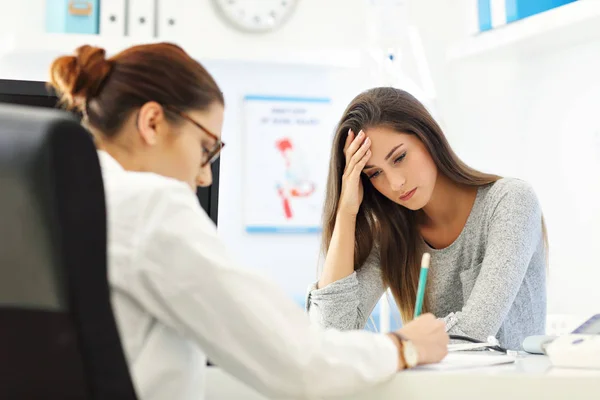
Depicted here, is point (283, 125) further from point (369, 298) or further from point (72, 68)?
point (72, 68)

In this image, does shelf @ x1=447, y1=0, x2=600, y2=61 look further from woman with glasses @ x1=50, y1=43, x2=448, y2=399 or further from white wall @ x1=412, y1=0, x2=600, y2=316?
woman with glasses @ x1=50, y1=43, x2=448, y2=399

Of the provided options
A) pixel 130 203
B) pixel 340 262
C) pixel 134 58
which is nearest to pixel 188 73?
pixel 134 58

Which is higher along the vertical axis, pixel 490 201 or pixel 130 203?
pixel 130 203

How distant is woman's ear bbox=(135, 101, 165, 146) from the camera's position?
3.23 feet

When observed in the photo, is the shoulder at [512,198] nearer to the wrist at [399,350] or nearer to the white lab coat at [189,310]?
the wrist at [399,350]

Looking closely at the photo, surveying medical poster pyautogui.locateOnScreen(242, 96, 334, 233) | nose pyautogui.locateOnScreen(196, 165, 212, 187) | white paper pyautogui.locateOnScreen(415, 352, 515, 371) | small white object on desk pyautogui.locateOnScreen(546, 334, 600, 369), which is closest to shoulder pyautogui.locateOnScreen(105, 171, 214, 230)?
nose pyautogui.locateOnScreen(196, 165, 212, 187)

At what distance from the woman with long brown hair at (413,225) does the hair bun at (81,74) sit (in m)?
0.91

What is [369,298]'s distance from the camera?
1923mm

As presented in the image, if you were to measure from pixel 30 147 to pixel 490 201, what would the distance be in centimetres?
136

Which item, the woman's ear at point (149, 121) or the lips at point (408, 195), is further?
the lips at point (408, 195)

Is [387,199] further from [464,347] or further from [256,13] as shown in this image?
[256,13]

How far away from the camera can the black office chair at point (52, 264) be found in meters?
0.63

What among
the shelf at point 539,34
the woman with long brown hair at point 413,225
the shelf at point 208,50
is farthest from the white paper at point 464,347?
the shelf at point 208,50

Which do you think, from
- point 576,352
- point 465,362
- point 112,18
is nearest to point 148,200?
point 465,362
